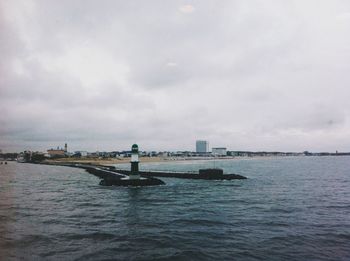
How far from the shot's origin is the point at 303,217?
76.3 ft

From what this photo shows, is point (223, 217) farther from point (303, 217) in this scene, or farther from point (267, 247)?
point (267, 247)

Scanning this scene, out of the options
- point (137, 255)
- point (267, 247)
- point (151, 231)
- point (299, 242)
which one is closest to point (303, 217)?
point (299, 242)

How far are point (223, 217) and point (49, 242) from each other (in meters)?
11.5

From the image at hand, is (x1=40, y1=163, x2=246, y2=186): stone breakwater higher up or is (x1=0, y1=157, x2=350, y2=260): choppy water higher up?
(x1=40, y1=163, x2=246, y2=186): stone breakwater

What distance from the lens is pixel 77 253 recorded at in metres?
14.6

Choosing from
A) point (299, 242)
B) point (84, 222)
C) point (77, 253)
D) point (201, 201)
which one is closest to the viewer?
point (77, 253)

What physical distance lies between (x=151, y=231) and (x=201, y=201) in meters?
12.6

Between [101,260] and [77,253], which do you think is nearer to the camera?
[101,260]

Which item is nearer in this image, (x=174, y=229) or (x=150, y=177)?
(x=174, y=229)

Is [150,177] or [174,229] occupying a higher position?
[150,177]

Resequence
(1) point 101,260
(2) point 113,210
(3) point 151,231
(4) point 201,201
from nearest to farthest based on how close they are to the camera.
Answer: (1) point 101,260 → (3) point 151,231 → (2) point 113,210 → (4) point 201,201

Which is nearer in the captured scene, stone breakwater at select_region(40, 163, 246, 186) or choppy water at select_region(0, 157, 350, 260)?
choppy water at select_region(0, 157, 350, 260)

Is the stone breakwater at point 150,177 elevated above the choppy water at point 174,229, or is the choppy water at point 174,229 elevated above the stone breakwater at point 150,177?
the stone breakwater at point 150,177

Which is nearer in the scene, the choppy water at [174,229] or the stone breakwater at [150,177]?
the choppy water at [174,229]
